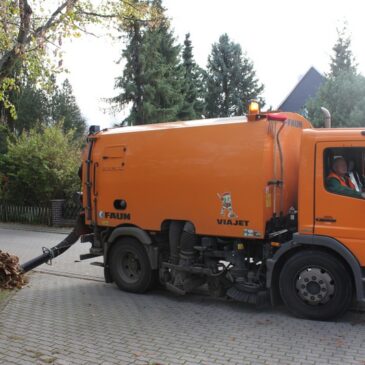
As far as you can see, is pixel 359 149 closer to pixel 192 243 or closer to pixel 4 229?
pixel 192 243

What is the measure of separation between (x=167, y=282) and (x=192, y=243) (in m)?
0.82

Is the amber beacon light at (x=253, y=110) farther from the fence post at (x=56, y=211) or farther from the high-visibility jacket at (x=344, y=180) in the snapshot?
the fence post at (x=56, y=211)

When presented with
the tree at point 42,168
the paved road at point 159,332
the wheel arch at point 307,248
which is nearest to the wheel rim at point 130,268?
the paved road at point 159,332

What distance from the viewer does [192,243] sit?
7.03 metres

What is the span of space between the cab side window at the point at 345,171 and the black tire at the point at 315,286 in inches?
33.0

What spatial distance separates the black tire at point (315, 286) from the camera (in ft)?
19.3

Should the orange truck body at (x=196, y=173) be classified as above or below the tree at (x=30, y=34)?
below

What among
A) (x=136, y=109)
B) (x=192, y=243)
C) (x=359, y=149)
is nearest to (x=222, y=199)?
(x=192, y=243)

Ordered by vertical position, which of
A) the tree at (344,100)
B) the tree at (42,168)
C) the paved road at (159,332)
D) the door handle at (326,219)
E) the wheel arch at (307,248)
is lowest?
the paved road at (159,332)

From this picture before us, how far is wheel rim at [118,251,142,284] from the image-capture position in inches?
308

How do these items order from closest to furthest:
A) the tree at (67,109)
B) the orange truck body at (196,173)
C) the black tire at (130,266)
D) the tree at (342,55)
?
the orange truck body at (196,173) → the black tire at (130,266) → the tree at (342,55) → the tree at (67,109)

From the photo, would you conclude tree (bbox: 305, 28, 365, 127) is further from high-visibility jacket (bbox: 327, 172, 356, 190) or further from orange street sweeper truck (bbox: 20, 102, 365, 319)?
high-visibility jacket (bbox: 327, 172, 356, 190)

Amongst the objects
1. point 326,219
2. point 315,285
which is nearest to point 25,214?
point 315,285

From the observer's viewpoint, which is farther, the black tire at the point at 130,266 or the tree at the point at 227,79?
the tree at the point at 227,79
